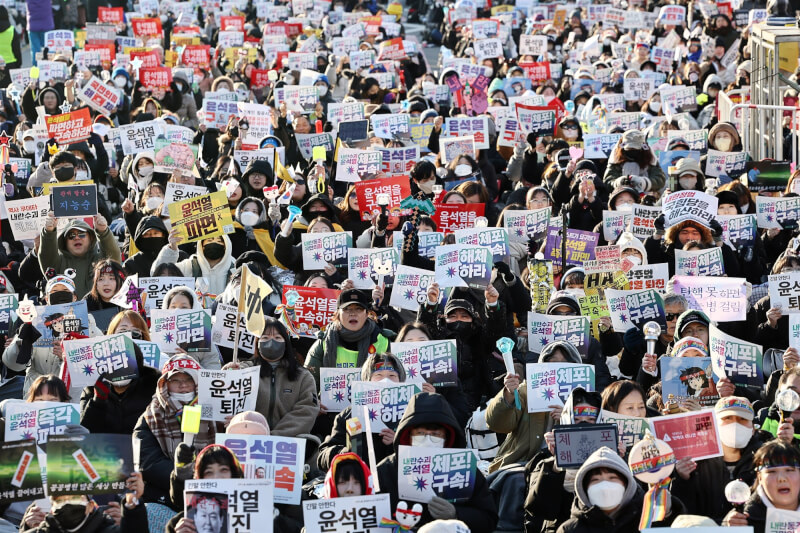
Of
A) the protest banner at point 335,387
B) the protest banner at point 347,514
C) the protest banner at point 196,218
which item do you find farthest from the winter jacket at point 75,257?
the protest banner at point 347,514

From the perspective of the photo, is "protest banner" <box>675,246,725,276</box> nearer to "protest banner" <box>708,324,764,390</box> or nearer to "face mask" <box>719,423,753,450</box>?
"protest banner" <box>708,324,764,390</box>

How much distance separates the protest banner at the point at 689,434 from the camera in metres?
7.05

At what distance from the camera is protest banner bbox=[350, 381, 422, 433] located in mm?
8047

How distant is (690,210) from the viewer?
11.5m

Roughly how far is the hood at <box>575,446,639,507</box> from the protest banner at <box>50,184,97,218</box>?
21.5 ft

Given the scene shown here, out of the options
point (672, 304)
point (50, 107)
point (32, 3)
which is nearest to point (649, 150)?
point (672, 304)

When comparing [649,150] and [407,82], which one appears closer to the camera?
[649,150]

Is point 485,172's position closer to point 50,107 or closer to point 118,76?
point 50,107

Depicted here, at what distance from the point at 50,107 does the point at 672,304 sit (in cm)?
1003

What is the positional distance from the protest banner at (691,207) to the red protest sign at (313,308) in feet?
9.56

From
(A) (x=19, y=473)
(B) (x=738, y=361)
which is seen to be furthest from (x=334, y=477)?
(B) (x=738, y=361)

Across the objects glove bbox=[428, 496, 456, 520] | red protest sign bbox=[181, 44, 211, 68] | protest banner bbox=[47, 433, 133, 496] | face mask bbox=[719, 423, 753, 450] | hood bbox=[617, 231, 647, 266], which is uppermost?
protest banner bbox=[47, 433, 133, 496]

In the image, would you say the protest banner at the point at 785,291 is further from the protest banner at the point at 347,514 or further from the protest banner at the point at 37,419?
the protest banner at the point at 37,419

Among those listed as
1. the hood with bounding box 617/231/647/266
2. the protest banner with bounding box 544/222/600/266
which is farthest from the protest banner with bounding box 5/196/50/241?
the hood with bounding box 617/231/647/266
